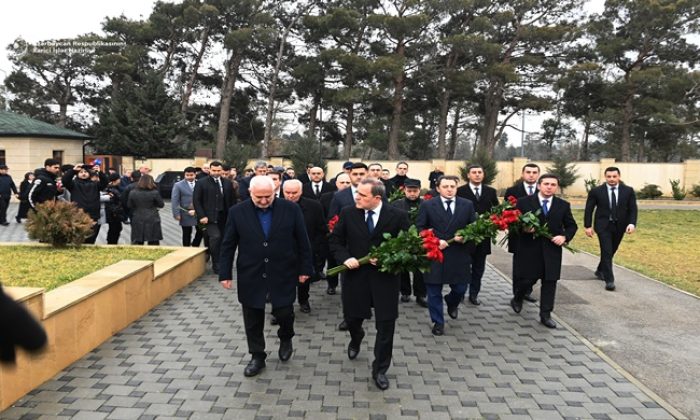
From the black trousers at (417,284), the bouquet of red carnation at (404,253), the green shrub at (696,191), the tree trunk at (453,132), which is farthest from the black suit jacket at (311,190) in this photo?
the tree trunk at (453,132)

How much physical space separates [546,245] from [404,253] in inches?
107

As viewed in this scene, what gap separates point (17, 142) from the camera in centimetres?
2881

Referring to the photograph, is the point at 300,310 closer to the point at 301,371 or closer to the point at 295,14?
the point at 301,371

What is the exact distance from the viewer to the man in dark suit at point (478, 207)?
302 inches

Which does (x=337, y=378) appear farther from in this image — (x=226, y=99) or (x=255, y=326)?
(x=226, y=99)

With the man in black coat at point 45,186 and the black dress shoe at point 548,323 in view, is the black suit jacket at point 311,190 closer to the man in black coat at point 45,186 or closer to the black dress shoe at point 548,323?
the black dress shoe at point 548,323

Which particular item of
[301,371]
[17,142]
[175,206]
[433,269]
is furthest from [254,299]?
[17,142]

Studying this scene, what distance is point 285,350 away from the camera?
5.36 meters

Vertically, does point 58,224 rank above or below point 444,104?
below

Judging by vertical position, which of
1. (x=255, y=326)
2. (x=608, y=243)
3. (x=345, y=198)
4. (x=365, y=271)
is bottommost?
(x=255, y=326)

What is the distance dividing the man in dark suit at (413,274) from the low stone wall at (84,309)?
340 cm

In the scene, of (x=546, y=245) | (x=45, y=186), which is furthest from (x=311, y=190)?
(x=45, y=186)

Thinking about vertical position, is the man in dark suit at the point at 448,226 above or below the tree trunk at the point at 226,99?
below

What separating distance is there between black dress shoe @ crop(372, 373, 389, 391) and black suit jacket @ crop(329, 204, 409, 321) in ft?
1.62
